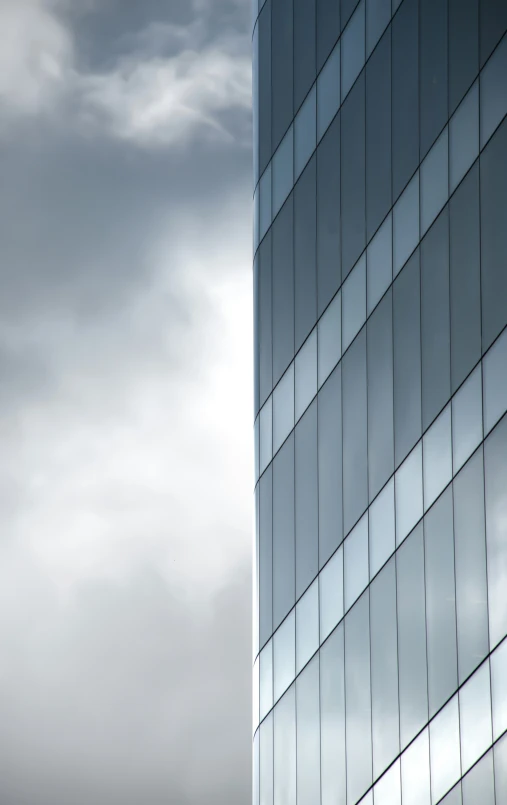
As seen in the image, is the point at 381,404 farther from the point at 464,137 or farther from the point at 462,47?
the point at 462,47

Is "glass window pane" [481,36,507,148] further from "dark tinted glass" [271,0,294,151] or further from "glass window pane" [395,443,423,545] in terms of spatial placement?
"dark tinted glass" [271,0,294,151]

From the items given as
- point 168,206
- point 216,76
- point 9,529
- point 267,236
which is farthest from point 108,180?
point 267,236

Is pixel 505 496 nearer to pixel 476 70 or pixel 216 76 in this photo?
pixel 476 70

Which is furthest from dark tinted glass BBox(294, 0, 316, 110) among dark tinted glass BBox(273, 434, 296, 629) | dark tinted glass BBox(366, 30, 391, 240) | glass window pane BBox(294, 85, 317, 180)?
dark tinted glass BBox(273, 434, 296, 629)

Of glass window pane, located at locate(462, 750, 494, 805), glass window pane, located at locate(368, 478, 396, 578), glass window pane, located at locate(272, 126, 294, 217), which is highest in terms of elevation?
glass window pane, located at locate(272, 126, 294, 217)

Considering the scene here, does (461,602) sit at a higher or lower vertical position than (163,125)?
lower

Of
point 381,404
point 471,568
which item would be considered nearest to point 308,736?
point 471,568

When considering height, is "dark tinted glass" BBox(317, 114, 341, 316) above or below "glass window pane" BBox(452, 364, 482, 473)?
above

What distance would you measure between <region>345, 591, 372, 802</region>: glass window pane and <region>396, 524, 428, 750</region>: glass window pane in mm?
1375

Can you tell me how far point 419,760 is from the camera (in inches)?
932

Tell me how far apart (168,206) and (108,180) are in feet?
18.6

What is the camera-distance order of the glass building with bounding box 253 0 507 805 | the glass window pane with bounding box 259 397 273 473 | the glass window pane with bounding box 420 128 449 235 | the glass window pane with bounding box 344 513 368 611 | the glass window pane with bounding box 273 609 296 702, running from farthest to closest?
1. the glass window pane with bounding box 259 397 273 473
2. the glass window pane with bounding box 273 609 296 702
3. the glass window pane with bounding box 344 513 368 611
4. the glass window pane with bounding box 420 128 449 235
5. the glass building with bounding box 253 0 507 805

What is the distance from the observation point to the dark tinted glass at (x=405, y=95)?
26.1m

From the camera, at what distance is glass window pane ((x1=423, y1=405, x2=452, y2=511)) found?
23.7 metres
